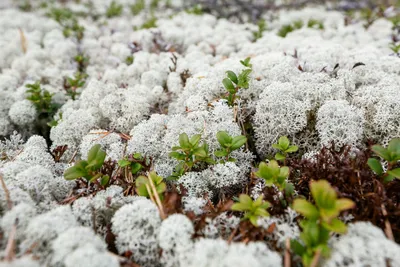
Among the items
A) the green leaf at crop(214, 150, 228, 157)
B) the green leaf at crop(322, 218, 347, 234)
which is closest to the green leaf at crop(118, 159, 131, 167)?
the green leaf at crop(214, 150, 228, 157)

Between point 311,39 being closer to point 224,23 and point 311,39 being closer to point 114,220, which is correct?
point 224,23

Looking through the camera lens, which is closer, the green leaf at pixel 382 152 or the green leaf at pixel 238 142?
the green leaf at pixel 382 152

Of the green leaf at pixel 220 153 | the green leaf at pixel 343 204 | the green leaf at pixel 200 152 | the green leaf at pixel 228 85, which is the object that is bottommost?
the green leaf at pixel 220 153

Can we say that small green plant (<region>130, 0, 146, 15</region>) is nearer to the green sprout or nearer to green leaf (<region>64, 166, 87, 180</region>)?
the green sprout

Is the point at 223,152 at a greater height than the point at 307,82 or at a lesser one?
lesser

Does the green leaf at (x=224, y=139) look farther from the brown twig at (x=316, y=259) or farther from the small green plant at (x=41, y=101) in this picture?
the small green plant at (x=41, y=101)

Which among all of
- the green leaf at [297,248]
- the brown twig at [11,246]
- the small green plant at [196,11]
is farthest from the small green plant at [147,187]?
the small green plant at [196,11]

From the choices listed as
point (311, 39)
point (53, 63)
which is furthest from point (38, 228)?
point (311, 39)
